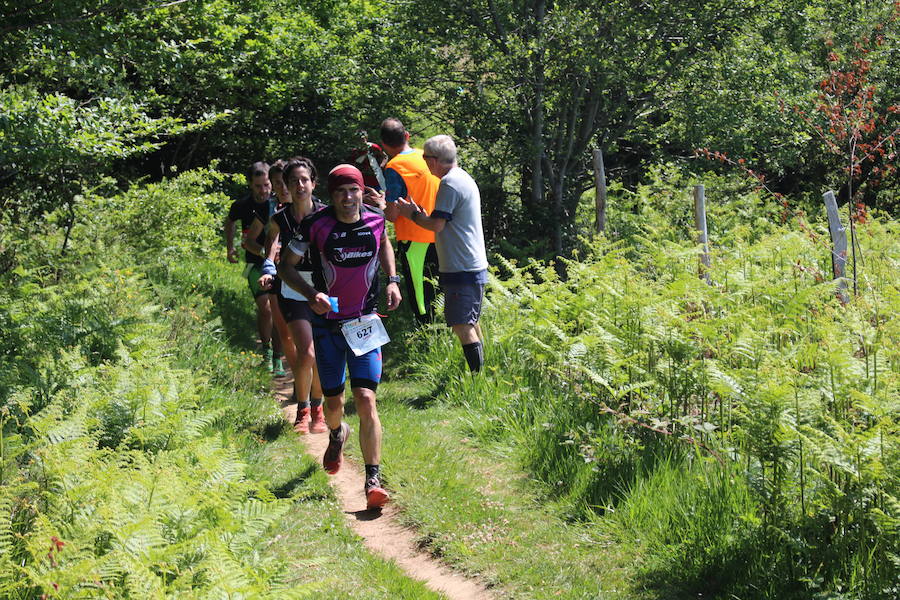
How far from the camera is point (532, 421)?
6.83 metres

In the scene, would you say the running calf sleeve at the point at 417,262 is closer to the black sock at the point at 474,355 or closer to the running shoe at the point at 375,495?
the black sock at the point at 474,355

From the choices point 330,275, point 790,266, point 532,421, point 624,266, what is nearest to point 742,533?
point 532,421

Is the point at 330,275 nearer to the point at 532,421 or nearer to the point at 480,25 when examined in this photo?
the point at 532,421

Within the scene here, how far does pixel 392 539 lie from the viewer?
18.3ft

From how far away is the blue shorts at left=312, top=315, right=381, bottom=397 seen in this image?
5.94m

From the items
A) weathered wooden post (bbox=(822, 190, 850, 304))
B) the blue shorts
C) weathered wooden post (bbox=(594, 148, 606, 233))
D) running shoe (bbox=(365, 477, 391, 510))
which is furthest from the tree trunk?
running shoe (bbox=(365, 477, 391, 510))

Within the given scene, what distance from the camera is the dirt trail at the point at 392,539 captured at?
4.91 m

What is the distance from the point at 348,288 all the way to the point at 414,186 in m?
2.73

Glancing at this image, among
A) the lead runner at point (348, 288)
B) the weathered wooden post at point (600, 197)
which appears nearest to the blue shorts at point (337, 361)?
the lead runner at point (348, 288)

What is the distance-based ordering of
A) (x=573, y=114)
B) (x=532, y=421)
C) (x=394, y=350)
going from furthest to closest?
(x=573, y=114)
(x=394, y=350)
(x=532, y=421)

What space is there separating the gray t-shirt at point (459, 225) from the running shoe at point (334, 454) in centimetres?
183

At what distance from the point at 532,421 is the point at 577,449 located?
3.03ft

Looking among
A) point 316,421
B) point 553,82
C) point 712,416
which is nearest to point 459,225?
point 316,421

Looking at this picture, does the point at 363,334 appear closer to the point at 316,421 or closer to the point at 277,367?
the point at 316,421
